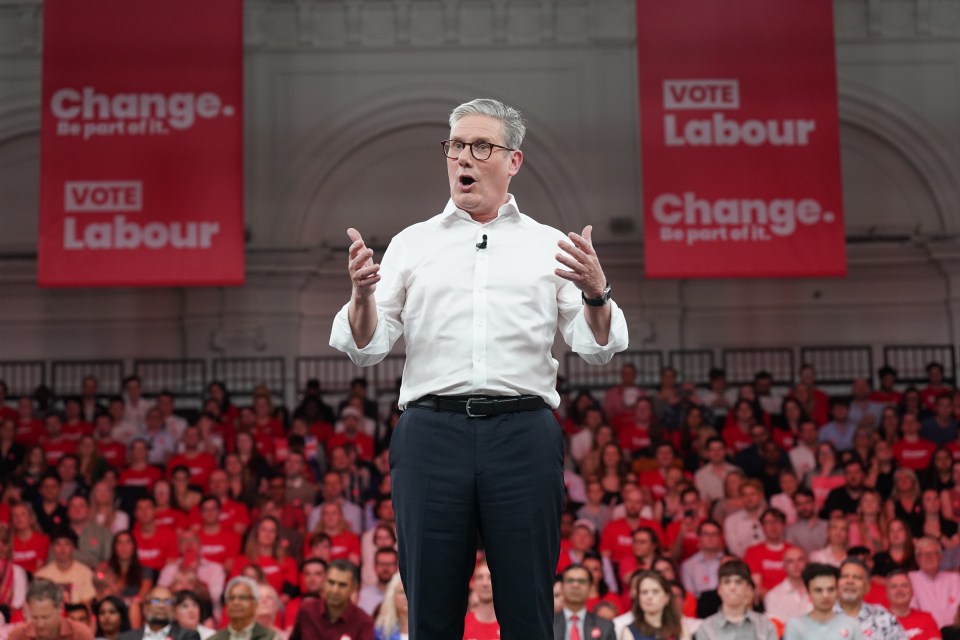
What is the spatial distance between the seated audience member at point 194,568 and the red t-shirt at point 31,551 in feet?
2.29

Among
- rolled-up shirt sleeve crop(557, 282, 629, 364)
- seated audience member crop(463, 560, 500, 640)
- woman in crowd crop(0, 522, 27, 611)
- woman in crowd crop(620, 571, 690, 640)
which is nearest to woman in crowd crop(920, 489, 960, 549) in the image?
woman in crowd crop(620, 571, 690, 640)

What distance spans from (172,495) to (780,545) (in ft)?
12.0

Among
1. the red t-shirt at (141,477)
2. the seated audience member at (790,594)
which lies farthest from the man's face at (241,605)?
the seated audience member at (790,594)

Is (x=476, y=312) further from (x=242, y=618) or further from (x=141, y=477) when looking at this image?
(x=141, y=477)

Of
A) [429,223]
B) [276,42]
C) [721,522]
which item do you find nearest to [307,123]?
[276,42]

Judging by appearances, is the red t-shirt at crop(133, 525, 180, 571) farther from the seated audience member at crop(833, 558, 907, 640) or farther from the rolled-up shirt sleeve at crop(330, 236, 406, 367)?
the rolled-up shirt sleeve at crop(330, 236, 406, 367)

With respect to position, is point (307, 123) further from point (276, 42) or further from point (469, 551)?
point (469, 551)

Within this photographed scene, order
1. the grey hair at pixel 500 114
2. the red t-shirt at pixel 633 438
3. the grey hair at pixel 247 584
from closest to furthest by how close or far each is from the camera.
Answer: the grey hair at pixel 500 114, the grey hair at pixel 247 584, the red t-shirt at pixel 633 438

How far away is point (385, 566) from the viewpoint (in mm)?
6918

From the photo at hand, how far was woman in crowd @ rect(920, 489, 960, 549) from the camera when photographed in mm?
7613

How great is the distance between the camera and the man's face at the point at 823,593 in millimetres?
6086

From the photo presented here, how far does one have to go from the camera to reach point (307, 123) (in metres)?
13.0

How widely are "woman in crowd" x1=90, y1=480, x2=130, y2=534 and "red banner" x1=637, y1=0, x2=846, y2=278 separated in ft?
11.8

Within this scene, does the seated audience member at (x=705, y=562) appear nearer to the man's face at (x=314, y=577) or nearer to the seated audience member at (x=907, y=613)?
the seated audience member at (x=907, y=613)
